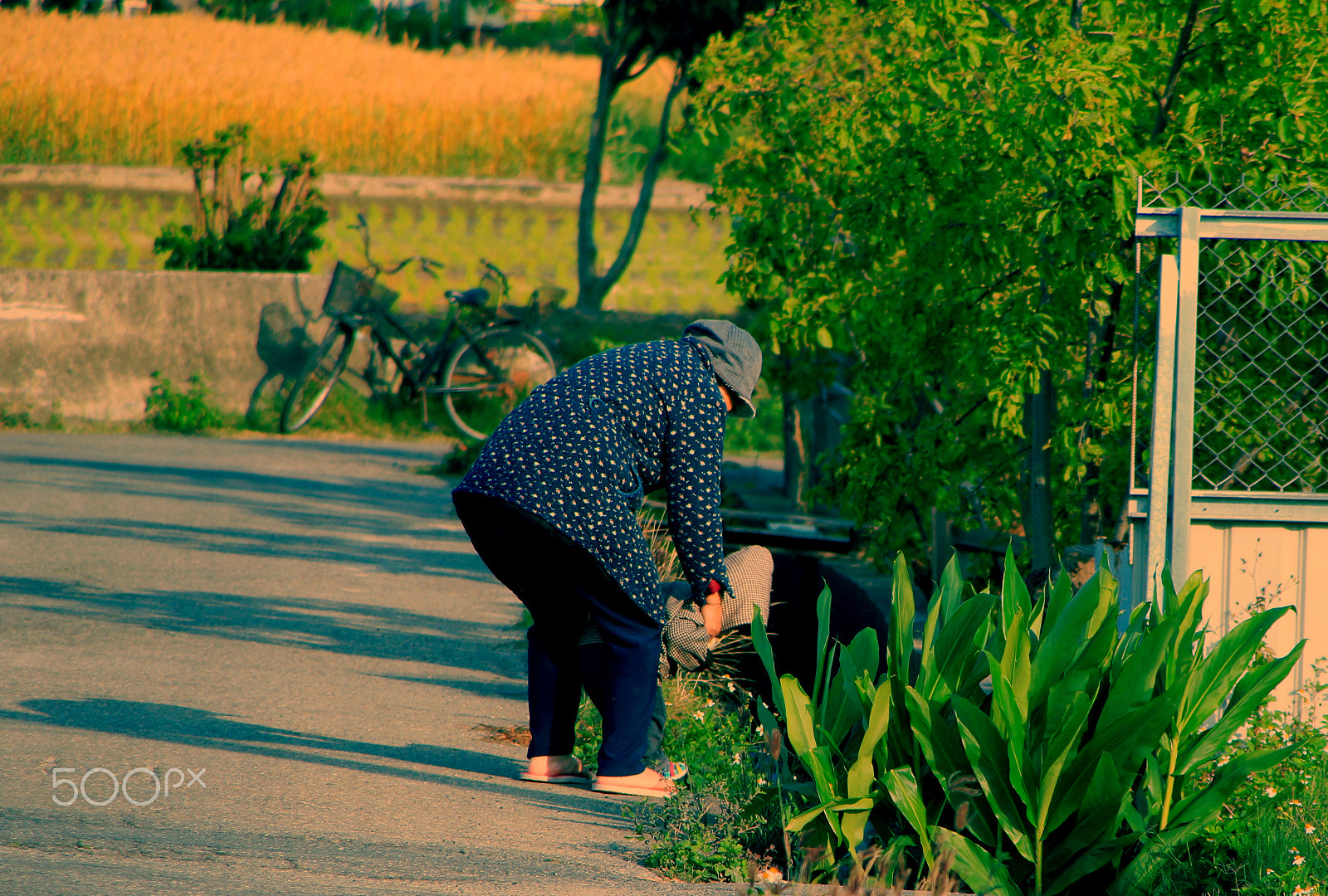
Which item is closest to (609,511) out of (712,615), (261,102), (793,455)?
(712,615)

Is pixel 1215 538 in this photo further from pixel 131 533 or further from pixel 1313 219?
pixel 131 533

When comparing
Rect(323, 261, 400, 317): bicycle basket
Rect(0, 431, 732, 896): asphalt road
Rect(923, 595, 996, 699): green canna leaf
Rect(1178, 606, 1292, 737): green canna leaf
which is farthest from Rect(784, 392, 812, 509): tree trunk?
Rect(1178, 606, 1292, 737): green canna leaf

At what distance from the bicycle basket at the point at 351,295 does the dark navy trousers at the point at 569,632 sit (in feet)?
29.4

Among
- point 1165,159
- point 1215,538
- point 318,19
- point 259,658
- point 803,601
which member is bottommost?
point 259,658

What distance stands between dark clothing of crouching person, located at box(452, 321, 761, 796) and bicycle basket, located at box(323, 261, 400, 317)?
353 inches

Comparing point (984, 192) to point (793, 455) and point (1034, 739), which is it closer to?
point (1034, 739)

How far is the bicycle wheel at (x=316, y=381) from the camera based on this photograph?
12125mm

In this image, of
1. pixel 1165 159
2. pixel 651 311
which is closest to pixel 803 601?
pixel 1165 159

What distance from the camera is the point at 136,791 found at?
3.79 metres

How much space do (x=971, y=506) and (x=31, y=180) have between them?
1472 centimetres

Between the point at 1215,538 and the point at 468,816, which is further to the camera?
the point at 1215,538

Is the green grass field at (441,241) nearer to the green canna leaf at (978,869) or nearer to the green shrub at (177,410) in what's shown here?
the green shrub at (177,410)

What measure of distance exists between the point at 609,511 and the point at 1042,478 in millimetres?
2362

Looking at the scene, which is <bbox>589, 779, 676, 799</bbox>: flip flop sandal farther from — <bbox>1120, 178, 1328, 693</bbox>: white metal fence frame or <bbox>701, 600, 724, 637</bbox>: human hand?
<bbox>1120, 178, 1328, 693</bbox>: white metal fence frame
